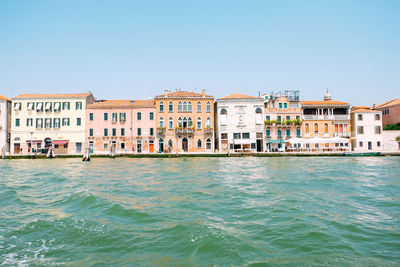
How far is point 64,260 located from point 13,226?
102 inches

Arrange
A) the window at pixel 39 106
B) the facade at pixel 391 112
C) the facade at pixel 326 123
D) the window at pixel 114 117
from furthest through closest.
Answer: the facade at pixel 391 112 < the window at pixel 114 117 < the facade at pixel 326 123 < the window at pixel 39 106

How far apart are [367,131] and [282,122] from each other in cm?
1104

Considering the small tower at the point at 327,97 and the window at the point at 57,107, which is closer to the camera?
the window at the point at 57,107

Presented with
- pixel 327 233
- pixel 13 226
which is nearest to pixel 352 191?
pixel 327 233

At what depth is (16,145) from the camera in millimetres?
36812

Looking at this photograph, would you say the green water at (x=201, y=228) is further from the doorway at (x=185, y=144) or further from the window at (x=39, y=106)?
the window at (x=39, y=106)

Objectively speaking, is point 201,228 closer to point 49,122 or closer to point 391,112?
point 49,122

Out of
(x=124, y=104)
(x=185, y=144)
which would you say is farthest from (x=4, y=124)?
(x=185, y=144)

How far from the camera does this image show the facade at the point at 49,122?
1449 inches

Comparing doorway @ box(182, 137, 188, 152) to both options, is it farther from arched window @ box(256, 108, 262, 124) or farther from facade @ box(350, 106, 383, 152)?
facade @ box(350, 106, 383, 152)

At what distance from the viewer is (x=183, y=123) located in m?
37.4

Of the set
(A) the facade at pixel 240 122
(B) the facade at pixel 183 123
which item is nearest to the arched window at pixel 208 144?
(B) the facade at pixel 183 123

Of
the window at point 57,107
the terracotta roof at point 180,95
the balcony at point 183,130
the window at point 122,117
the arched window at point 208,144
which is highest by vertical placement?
the terracotta roof at point 180,95

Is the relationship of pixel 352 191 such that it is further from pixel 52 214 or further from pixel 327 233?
pixel 52 214
